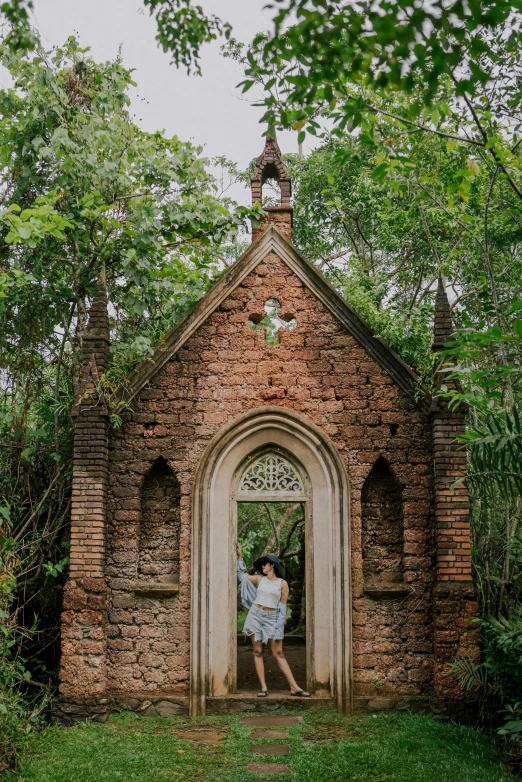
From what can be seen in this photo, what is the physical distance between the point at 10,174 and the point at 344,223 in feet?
27.9

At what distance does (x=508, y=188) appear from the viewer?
1009cm

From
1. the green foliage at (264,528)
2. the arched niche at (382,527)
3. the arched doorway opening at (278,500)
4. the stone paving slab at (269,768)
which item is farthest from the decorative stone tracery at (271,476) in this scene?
the green foliage at (264,528)

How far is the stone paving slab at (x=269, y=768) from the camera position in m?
6.45

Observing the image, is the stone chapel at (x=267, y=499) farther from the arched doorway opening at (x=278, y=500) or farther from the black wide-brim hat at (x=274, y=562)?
the black wide-brim hat at (x=274, y=562)

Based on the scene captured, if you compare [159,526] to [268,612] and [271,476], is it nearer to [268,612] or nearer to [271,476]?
[271,476]

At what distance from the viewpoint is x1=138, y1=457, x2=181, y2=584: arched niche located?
8750 millimetres

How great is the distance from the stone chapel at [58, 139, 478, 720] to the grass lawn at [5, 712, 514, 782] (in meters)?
0.42

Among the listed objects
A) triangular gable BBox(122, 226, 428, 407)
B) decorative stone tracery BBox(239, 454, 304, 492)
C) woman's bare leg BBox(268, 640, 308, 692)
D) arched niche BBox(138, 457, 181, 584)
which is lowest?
woman's bare leg BBox(268, 640, 308, 692)

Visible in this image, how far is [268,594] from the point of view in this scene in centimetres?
896

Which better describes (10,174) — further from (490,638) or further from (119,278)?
(490,638)

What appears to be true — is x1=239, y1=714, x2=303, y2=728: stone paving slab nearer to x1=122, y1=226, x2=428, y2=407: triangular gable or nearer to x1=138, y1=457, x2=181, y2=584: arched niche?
x1=138, y1=457, x2=181, y2=584: arched niche

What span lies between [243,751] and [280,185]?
6.47 meters

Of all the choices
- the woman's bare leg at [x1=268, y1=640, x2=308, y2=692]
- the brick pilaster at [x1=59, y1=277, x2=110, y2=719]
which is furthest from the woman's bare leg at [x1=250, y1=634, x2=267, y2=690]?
the brick pilaster at [x1=59, y1=277, x2=110, y2=719]

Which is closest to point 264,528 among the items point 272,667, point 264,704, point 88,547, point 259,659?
point 272,667
